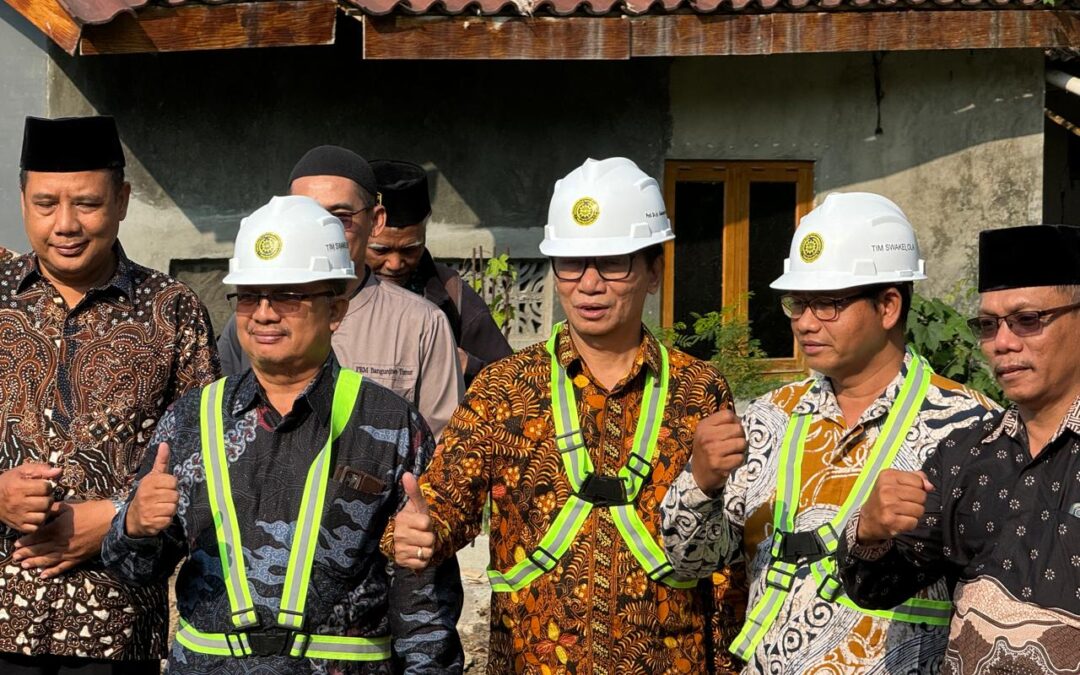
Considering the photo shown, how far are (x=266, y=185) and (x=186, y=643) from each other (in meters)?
6.55

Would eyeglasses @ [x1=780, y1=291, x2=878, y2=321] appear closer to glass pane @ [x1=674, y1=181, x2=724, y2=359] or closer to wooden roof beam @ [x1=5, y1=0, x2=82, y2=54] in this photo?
wooden roof beam @ [x1=5, y1=0, x2=82, y2=54]

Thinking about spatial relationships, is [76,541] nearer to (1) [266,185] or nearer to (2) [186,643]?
(2) [186,643]

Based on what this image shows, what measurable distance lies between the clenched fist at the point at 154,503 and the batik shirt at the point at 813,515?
1.24m

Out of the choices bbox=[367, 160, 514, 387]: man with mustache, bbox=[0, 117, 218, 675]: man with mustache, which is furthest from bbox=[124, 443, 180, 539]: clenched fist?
bbox=[367, 160, 514, 387]: man with mustache

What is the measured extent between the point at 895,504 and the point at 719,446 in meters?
0.50

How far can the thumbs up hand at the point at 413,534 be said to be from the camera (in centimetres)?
370

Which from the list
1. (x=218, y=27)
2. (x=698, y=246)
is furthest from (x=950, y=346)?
(x=218, y=27)

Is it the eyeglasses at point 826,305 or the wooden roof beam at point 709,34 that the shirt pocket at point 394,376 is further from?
the wooden roof beam at point 709,34

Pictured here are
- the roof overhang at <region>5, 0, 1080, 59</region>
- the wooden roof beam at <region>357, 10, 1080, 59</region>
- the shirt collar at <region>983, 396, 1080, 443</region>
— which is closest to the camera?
the shirt collar at <region>983, 396, 1080, 443</region>

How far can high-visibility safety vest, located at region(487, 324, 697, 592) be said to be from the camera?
412 cm

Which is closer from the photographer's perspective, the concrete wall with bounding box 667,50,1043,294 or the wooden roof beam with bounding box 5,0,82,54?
the wooden roof beam with bounding box 5,0,82,54

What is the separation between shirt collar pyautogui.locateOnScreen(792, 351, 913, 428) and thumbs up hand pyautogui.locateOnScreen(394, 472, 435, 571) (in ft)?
3.51

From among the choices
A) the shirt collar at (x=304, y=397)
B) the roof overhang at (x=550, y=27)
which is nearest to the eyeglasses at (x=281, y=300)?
the shirt collar at (x=304, y=397)

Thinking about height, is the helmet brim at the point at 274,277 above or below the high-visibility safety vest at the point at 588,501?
above
